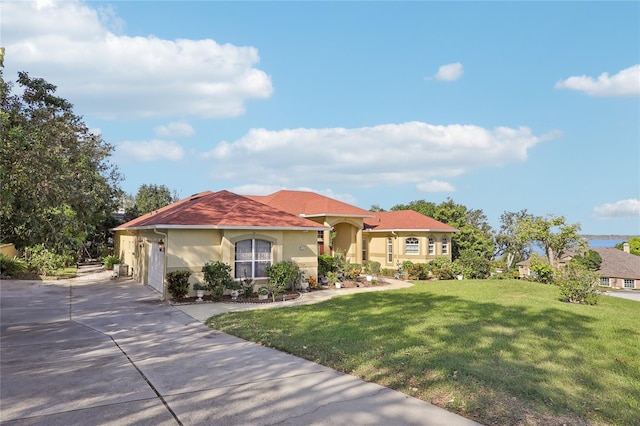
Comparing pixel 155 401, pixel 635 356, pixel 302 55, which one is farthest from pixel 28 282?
pixel 635 356

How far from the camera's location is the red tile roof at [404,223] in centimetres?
2955

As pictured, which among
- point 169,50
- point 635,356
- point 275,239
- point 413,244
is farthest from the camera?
point 413,244

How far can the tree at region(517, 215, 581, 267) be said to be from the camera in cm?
2397

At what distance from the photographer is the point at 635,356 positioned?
25.2 ft

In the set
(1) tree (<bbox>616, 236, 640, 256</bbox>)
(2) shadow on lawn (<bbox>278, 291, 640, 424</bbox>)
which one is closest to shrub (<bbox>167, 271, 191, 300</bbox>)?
(2) shadow on lawn (<bbox>278, 291, 640, 424</bbox>)

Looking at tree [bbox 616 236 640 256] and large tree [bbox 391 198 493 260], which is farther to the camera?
tree [bbox 616 236 640 256]

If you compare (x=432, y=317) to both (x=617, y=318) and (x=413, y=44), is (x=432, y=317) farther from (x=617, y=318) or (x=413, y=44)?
(x=413, y=44)

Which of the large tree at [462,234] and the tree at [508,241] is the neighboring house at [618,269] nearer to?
the tree at [508,241]

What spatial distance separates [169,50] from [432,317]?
43.0ft

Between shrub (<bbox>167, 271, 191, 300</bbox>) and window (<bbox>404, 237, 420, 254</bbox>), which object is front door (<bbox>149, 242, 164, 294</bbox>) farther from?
window (<bbox>404, 237, 420, 254</bbox>)

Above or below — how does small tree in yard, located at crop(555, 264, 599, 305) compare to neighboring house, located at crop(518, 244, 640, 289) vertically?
above

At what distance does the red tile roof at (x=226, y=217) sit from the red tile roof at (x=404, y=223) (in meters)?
12.0

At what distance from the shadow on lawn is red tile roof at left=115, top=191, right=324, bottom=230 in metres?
6.05

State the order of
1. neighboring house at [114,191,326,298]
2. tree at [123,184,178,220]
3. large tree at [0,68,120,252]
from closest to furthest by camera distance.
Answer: large tree at [0,68,120,252] → neighboring house at [114,191,326,298] → tree at [123,184,178,220]
